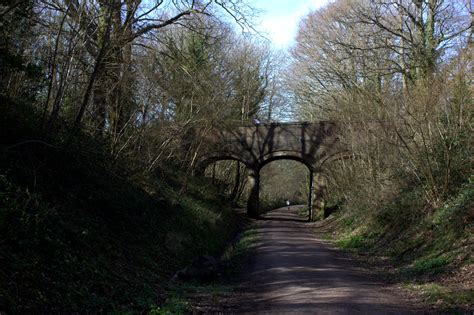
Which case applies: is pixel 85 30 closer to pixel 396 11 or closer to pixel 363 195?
pixel 363 195

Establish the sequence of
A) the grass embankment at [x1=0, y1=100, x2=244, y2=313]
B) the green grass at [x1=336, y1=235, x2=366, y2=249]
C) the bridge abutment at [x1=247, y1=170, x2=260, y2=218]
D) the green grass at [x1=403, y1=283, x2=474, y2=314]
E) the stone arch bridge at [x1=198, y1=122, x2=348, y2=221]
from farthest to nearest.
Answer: the bridge abutment at [x1=247, y1=170, x2=260, y2=218], the stone arch bridge at [x1=198, y1=122, x2=348, y2=221], the green grass at [x1=336, y1=235, x2=366, y2=249], the green grass at [x1=403, y1=283, x2=474, y2=314], the grass embankment at [x1=0, y1=100, x2=244, y2=313]

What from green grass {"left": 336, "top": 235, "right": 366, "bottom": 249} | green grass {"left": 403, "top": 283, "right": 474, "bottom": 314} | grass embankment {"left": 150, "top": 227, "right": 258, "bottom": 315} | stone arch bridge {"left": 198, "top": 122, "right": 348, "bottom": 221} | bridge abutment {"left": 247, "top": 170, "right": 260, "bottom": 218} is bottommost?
grass embankment {"left": 150, "top": 227, "right": 258, "bottom": 315}

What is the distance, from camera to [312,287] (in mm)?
10164

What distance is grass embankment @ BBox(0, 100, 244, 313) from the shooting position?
7.00 m

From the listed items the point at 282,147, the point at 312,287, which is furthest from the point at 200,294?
the point at 282,147

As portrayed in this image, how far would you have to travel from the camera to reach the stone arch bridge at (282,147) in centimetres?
3341

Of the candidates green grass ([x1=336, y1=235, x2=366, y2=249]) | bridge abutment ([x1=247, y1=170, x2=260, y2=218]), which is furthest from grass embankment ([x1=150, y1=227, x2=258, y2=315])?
bridge abutment ([x1=247, y1=170, x2=260, y2=218])

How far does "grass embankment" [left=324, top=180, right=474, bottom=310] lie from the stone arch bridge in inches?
512

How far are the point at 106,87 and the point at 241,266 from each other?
254 inches

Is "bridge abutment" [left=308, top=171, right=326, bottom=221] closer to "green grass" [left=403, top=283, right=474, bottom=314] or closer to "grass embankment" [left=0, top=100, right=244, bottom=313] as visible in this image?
"grass embankment" [left=0, top=100, right=244, bottom=313]

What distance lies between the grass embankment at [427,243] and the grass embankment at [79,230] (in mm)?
5209

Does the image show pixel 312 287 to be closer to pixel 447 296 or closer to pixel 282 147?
pixel 447 296

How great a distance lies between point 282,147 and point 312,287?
25.0 metres

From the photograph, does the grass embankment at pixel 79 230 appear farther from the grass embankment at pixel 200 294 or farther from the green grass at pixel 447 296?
the green grass at pixel 447 296
